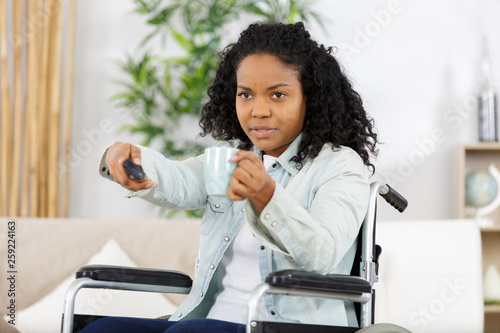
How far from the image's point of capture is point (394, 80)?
392 cm

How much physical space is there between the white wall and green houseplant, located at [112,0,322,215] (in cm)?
13

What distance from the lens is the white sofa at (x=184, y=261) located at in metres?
2.58

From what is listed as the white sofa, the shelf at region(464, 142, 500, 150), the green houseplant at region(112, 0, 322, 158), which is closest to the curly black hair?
the white sofa

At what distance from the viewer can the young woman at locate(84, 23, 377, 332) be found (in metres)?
1.27

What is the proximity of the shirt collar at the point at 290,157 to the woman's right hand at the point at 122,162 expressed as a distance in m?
0.31

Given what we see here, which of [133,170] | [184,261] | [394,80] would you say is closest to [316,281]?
[133,170]

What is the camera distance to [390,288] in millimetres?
2658

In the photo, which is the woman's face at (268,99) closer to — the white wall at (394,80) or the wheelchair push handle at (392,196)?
the wheelchair push handle at (392,196)

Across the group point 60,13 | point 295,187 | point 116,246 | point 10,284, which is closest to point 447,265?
point 116,246

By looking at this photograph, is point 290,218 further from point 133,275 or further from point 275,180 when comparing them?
point 133,275

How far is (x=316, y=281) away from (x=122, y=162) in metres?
0.40

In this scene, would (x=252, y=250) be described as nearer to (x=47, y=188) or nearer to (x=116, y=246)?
(x=116, y=246)

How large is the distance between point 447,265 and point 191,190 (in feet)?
4.92

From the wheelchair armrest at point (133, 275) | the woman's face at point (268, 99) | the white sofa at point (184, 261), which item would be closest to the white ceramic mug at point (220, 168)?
the woman's face at point (268, 99)
